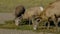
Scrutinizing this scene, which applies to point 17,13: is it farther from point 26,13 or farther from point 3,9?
point 3,9

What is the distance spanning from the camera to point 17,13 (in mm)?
17469

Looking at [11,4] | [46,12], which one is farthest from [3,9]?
[46,12]

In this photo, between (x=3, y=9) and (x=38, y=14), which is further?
(x=3, y=9)

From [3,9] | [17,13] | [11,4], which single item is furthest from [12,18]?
[11,4]

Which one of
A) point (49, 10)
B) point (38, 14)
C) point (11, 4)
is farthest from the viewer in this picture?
point (11, 4)

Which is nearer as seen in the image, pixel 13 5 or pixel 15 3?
pixel 13 5

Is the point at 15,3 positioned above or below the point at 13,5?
above

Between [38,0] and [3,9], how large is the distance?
405 centimetres

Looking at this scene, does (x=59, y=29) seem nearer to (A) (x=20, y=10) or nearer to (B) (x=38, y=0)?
(A) (x=20, y=10)

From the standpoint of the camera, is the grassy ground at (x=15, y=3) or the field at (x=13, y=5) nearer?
the field at (x=13, y=5)

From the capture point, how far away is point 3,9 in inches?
850

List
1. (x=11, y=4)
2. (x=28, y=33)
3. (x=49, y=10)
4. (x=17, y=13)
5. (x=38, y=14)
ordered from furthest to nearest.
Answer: (x=11, y=4), (x=17, y=13), (x=38, y=14), (x=49, y=10), (x=28, y=33)

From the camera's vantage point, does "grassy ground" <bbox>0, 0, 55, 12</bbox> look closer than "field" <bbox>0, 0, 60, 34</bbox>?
No

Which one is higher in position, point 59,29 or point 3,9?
point 3,9
